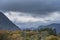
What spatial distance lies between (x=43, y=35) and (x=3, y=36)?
16.8 metres

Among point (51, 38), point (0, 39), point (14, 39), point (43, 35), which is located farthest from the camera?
point (51, 38)

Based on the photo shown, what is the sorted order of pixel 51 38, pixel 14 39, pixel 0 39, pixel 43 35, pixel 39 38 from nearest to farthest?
1. pixel 43 35
2. pixel 39 38
3. pixel 0 39
4. pixel 14 39
5. pixel 51 38

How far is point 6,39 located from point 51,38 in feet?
79.8

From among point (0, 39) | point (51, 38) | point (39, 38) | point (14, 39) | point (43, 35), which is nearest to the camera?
point (43, 35)

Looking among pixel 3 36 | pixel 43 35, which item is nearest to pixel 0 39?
pixel 3 36

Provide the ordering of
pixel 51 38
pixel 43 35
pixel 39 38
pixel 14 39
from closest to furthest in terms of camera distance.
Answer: pixel 43 35
pixel 39 38
pixel 14 39
pixel 51 38

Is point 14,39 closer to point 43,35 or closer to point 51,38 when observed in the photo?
point 51,38

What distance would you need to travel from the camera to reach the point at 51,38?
9419cm

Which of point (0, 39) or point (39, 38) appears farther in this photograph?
point (0, 39)

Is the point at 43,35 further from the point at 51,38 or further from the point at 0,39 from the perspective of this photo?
the point at 51,38

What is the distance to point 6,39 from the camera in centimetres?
7419

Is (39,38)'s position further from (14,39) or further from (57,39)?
(57,39)

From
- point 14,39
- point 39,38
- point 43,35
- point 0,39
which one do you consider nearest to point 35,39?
point 39,38

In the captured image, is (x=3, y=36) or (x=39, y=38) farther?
(x=3, y=36)
